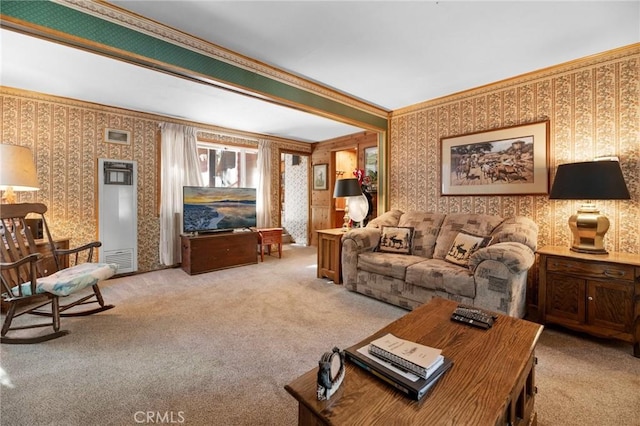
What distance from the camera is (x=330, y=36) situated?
7.54ft

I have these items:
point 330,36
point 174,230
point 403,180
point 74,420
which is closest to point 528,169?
point 403,180

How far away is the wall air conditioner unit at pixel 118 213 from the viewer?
12.8 feet

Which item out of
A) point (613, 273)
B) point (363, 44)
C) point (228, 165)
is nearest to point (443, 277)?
point (613, 273)

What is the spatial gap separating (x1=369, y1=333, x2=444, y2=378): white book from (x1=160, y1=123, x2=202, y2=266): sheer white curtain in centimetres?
412

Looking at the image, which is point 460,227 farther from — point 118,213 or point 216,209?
point 118,213

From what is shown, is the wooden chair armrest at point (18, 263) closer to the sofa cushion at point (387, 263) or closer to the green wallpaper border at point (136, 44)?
the green wallpaper border at point (136, 44)

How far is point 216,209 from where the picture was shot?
448 cm

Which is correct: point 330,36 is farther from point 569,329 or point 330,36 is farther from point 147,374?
point 569,329

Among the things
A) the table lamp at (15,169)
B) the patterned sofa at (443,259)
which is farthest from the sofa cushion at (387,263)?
the table lamp at (15,169)

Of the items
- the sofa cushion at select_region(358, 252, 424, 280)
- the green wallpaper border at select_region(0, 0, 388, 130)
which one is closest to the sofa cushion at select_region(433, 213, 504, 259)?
the sofa cushion at select_region(358, 252, 424, 280)

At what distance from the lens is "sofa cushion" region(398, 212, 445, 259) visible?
3338 mm

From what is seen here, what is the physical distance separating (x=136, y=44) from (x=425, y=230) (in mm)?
3343

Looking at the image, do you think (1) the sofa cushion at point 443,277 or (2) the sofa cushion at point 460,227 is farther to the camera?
(2) the sofa cushion at point 460,227

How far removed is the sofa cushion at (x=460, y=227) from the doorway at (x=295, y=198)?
146 inches
